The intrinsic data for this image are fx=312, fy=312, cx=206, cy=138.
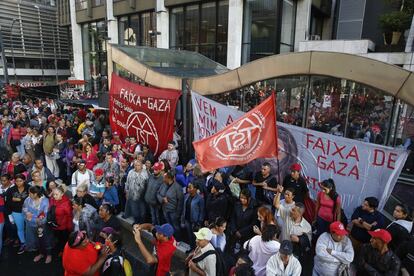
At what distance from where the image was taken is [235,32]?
16.9 m

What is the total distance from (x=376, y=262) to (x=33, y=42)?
48206 millimetres

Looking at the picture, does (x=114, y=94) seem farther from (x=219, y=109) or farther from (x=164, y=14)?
(x=164, y=14)

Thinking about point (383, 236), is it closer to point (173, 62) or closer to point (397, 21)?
point (173, 62)

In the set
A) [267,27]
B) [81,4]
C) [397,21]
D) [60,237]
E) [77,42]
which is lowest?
[60,237]

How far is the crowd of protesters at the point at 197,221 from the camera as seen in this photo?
11.7ft

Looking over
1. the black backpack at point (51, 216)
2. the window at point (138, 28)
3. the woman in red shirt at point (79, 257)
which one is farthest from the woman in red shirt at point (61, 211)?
the window at point (138, 28)

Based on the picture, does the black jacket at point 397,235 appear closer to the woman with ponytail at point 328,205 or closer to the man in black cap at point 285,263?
the woman with ponytail at point 328,205

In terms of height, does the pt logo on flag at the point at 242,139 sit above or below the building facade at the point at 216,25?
below

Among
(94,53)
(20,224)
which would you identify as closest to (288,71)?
(20,224)

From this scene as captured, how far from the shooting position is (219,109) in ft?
21.7

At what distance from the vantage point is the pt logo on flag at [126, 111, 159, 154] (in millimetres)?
8047

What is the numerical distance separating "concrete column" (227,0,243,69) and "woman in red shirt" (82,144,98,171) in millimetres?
11435

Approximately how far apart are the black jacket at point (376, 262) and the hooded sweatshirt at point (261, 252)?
954 millimetres

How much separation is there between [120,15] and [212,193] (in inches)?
901
